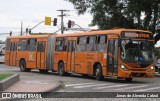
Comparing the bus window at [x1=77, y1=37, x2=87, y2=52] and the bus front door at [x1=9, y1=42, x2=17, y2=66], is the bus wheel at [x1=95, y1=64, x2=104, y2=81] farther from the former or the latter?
the bus front door at [x1=9, y1=42, x2=17, y2=66]

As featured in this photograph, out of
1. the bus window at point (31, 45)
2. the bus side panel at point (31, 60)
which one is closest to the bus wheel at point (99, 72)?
the bus side panel at point (31, 60)

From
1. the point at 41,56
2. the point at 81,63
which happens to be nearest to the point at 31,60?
the point at 41,56

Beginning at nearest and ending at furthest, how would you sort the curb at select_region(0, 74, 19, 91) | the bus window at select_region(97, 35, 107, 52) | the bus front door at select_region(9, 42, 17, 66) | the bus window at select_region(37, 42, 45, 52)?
the curb at select_region(0, 74, 19, 91) → the bus window at select_region(97, 35, 107, 52) → the bus window at select_region(37, 42, 45, 52) → the bus front door at select_region(9, 42, 17, 66)

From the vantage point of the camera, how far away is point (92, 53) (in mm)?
28891

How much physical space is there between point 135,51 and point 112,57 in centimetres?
128

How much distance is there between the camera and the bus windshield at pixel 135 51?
26156 mm

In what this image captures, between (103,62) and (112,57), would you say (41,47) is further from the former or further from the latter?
(112,57)

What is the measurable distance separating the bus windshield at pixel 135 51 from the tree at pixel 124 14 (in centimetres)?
1256

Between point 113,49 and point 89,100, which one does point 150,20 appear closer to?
point 113,49

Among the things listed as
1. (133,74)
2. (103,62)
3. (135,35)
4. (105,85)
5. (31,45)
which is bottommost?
(105,85)

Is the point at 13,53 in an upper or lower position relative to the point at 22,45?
lower

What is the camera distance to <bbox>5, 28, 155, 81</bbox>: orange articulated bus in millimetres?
26219

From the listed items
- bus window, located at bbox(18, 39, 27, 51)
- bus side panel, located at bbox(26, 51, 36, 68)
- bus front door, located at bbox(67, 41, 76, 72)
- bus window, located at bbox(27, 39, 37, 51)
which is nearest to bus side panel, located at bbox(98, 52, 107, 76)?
bus front door, located at bbox(67, 41, 76, 72)

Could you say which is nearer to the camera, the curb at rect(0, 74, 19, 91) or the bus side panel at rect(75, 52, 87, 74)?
the curb at rect(0, 74, 19, 91)
